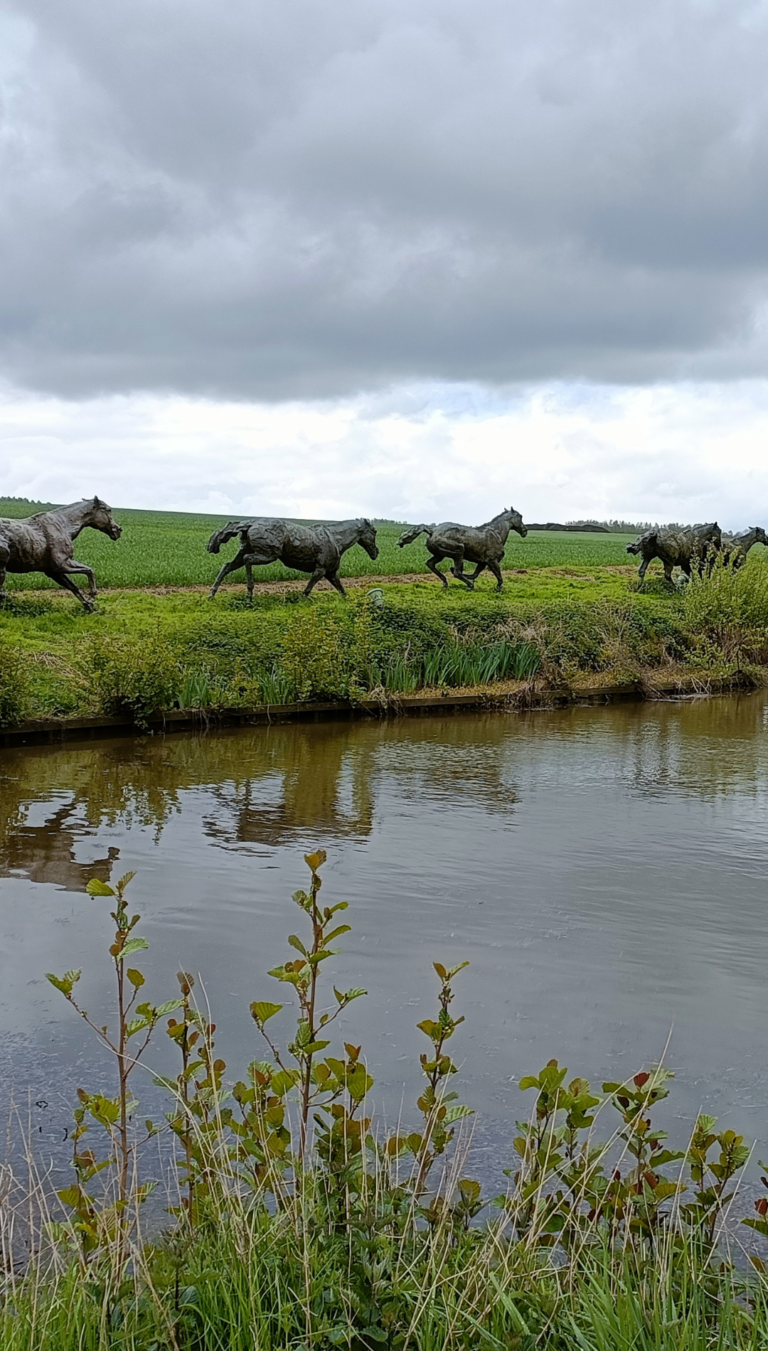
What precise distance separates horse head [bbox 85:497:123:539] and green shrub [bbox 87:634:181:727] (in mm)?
7172

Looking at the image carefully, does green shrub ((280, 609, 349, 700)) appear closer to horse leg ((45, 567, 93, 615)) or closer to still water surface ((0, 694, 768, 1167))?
still water surface ((0, 694, 768, 1167))

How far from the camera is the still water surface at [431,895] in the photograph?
16.9 ft

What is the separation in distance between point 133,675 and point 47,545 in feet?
21.6

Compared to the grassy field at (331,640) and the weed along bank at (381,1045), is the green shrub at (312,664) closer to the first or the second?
the grassy field at (331,640)

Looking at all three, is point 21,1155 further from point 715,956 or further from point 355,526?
point 355,526

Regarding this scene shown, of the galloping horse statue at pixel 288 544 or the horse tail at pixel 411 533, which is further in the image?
the horse tail at pixel 411 533

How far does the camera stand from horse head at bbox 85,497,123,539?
2061 cm

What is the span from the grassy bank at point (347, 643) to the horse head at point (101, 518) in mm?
1326

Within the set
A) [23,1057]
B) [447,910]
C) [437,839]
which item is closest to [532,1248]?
[23,1057]

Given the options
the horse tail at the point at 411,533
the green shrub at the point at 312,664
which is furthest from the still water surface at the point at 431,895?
the horse tail at the point at 411,533

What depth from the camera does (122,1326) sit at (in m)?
2.74

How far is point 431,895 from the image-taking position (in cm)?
759

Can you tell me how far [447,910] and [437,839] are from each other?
75.7 inches

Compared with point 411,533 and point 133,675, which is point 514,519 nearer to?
point 411,533
